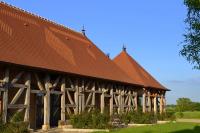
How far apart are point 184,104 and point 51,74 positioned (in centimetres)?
5636

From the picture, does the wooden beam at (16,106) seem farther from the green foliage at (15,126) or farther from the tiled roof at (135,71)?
the tiled roof at (135,71)

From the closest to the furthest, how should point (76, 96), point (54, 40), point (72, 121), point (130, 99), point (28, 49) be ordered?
point (28, 49)
point (72, 121)
point (76, 96)
point (54, 40)
point (130, 99)

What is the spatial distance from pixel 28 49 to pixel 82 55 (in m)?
7.75

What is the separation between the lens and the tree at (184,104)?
227ft

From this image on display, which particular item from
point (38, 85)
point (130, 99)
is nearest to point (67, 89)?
point (38, 85)

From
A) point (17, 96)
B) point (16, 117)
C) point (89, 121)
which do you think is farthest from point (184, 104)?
point (16, 117)

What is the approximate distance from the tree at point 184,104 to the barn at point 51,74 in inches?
1403

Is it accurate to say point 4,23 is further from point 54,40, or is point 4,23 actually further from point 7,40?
point 54,40

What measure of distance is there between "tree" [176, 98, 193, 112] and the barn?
35628mm

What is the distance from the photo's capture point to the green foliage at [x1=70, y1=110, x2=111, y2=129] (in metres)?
22.3

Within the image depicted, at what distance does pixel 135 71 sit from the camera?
38.2 meters

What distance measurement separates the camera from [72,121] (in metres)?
22.7

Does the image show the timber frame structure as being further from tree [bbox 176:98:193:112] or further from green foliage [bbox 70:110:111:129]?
tree [bbox 176:98:193:112]

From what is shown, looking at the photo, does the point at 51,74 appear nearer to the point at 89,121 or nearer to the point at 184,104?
the point at 89,121
